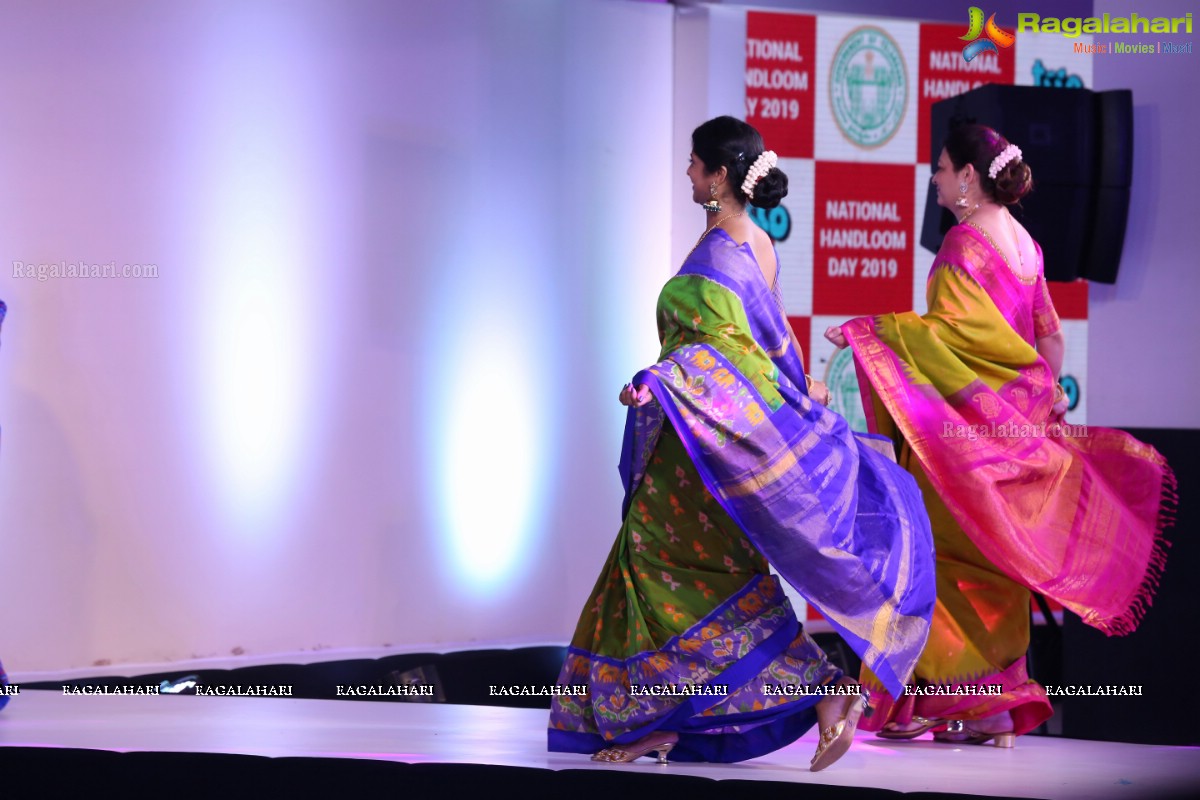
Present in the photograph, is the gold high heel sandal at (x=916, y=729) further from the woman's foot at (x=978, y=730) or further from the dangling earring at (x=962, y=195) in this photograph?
the dangling earring at (x=962, y=195)

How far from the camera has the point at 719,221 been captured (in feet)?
8.92

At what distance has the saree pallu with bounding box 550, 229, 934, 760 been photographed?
2506 millimetres

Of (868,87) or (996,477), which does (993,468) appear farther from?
(868,87)

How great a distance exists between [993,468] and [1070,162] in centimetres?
137

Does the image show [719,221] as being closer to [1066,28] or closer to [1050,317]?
[1050,317]

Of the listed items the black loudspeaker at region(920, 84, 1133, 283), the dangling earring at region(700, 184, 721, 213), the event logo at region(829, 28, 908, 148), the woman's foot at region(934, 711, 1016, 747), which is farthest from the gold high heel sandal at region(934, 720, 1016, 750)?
the event logo at region(829, 28, 908, 148)

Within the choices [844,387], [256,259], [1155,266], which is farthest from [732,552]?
[844,387]

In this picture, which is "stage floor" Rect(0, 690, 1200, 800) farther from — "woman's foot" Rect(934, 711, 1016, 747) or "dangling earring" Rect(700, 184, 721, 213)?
"dangling earring" Rect(700, 184, 721, 213)

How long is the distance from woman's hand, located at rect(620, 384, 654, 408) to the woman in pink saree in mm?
732

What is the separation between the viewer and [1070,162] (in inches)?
157

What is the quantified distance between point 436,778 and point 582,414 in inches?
91.5

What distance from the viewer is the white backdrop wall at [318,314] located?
3834 millimetres

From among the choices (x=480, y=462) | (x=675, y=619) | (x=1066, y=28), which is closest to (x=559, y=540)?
(x=480, y=462)

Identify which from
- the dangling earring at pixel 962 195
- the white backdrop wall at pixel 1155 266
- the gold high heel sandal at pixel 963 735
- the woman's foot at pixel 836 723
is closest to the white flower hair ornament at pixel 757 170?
the dangling earring at pixel 962 195
